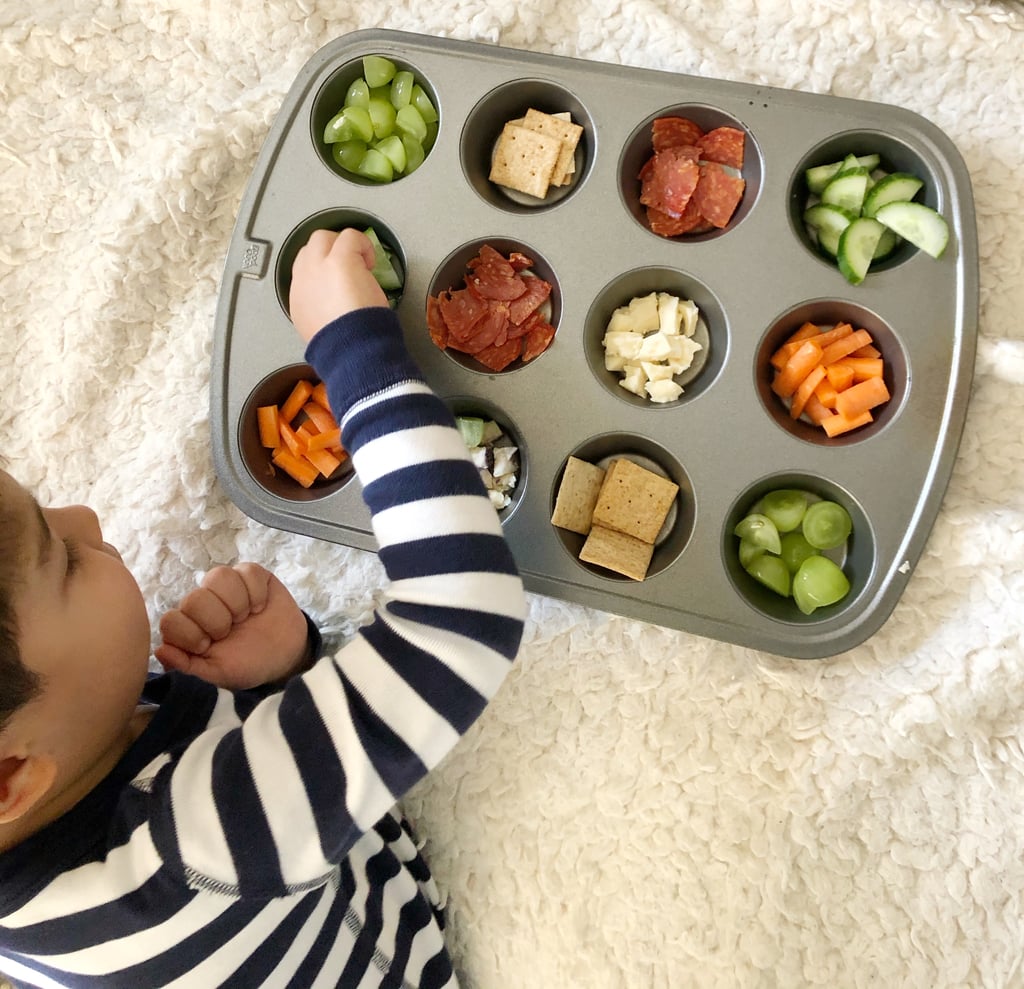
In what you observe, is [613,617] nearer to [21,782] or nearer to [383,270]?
[383,270]

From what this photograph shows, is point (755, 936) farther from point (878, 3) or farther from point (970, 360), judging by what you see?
point (878, 3)

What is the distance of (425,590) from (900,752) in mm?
584

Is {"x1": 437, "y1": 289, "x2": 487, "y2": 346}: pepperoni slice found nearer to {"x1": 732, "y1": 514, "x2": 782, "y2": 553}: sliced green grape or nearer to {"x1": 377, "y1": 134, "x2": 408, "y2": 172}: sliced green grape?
{"x1": 377, "y1": 134, "x2": 408, "y2": 172}: sliced green grape

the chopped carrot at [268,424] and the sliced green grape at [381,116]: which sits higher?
the sliced green grape at [381,116]

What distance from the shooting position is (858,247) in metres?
0.96

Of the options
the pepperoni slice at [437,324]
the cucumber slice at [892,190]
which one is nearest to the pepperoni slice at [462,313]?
the pepperoni slice at [437,324]

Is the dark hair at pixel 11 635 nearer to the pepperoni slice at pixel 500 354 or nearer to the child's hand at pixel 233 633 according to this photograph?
the child's hand at pixel 233 633

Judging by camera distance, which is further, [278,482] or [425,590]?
[278,482]

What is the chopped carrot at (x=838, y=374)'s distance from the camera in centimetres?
97

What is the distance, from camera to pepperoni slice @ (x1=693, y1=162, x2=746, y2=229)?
1013 millimetres

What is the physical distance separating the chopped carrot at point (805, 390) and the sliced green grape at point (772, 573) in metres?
0.18

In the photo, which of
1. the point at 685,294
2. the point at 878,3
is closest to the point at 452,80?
the point at 685,294

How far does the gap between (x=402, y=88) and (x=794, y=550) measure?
2.51 ft

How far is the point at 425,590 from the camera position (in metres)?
0.79
